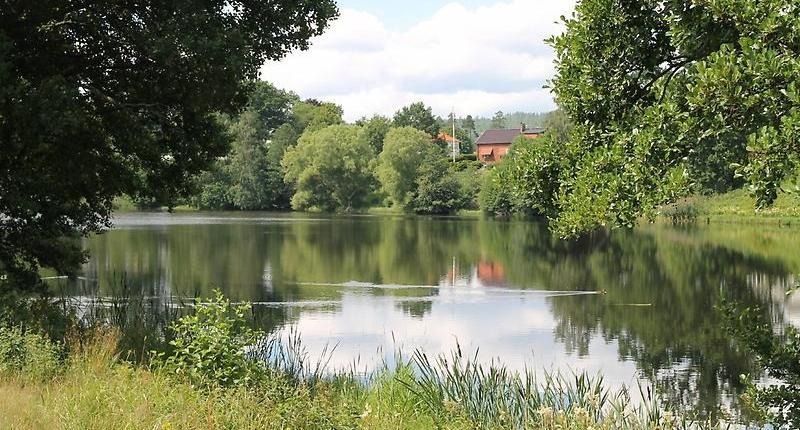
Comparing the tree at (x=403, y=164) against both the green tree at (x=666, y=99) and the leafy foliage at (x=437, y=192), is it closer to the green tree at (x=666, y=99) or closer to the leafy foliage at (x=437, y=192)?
the leafy foliage at (x=437, y=192)

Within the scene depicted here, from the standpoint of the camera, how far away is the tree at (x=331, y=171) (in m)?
90.4

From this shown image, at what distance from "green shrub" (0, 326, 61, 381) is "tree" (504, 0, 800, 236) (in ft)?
18.4

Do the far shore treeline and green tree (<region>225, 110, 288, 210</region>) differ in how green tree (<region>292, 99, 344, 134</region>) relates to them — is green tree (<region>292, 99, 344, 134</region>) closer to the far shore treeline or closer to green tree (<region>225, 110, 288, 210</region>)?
the far shore treeline

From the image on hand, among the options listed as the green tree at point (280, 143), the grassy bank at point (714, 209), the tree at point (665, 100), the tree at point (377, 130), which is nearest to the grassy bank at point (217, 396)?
the tree at point (665, 100)

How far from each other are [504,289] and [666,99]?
852 inches

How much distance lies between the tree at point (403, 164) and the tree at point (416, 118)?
3576cm

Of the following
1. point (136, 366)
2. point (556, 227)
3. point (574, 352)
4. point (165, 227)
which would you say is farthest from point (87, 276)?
point (165, 227)

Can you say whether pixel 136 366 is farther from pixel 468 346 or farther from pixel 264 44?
pixel 468 346

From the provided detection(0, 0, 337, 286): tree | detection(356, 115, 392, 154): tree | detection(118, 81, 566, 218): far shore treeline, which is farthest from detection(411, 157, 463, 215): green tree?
detection(0, 0, 337, 286): tree

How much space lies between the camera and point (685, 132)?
280 inches

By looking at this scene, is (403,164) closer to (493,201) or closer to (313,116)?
(493,201)

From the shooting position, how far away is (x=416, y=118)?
12544 centimetres

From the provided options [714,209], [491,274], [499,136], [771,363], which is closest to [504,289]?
[491,274]

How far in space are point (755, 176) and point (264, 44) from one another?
798 centimetres
